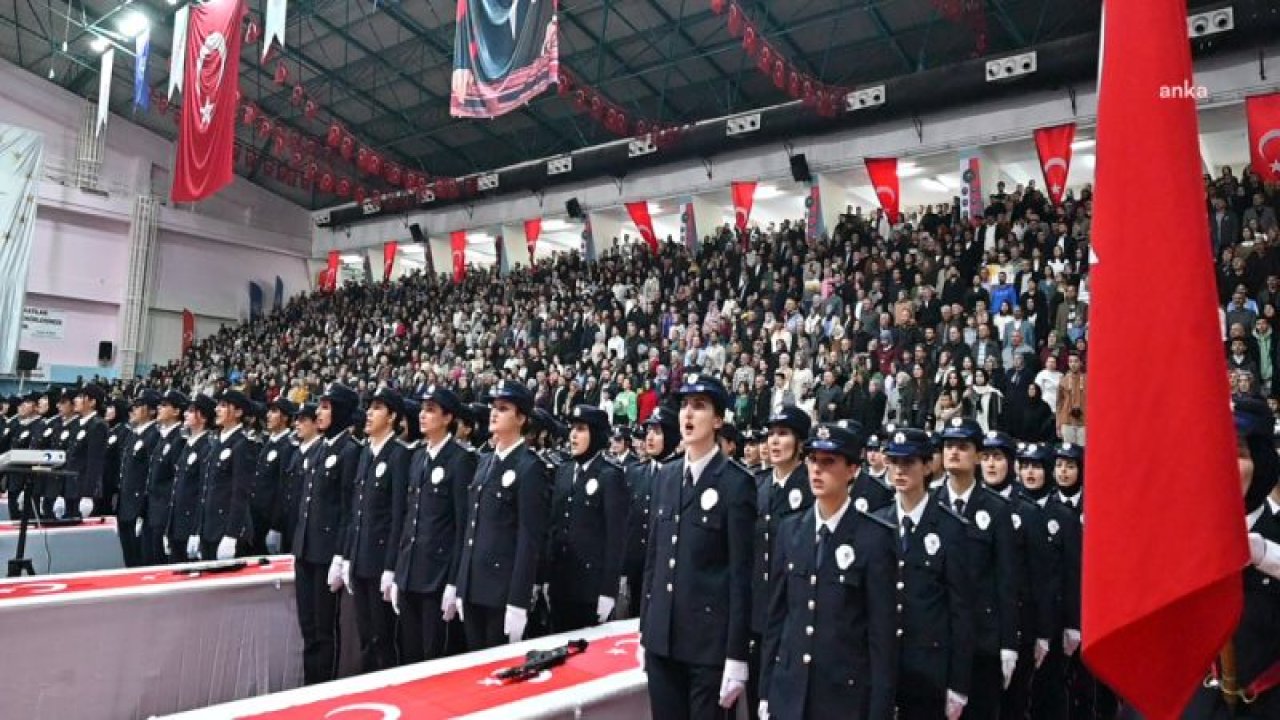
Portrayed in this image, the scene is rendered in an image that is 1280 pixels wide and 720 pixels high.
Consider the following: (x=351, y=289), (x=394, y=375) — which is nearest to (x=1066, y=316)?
(x=394, y=375)

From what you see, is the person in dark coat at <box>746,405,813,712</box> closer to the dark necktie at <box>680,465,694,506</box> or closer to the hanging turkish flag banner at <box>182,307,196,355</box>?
the dark necktie at <box>680,465,694,506</box>

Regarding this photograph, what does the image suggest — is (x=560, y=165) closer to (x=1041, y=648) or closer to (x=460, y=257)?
(x=460, y=257)

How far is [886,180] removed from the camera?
604 inches

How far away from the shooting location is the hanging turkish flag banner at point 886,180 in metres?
15.3

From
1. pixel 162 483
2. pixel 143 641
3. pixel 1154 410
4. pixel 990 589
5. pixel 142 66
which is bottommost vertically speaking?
pixel 143 641

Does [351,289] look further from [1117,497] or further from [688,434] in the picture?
[1117,497]

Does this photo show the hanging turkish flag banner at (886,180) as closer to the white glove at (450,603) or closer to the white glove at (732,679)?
the white glove at (450,603)

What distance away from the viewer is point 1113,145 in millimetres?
1853

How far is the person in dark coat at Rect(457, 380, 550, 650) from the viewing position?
4.25 meters

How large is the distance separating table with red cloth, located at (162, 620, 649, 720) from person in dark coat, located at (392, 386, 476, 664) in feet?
2.82

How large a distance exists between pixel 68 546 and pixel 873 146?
607 inches

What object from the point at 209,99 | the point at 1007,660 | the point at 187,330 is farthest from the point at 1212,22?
the point at 187,330

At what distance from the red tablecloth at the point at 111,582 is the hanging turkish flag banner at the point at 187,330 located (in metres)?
23.7

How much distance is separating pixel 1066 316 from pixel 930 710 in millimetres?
8336
